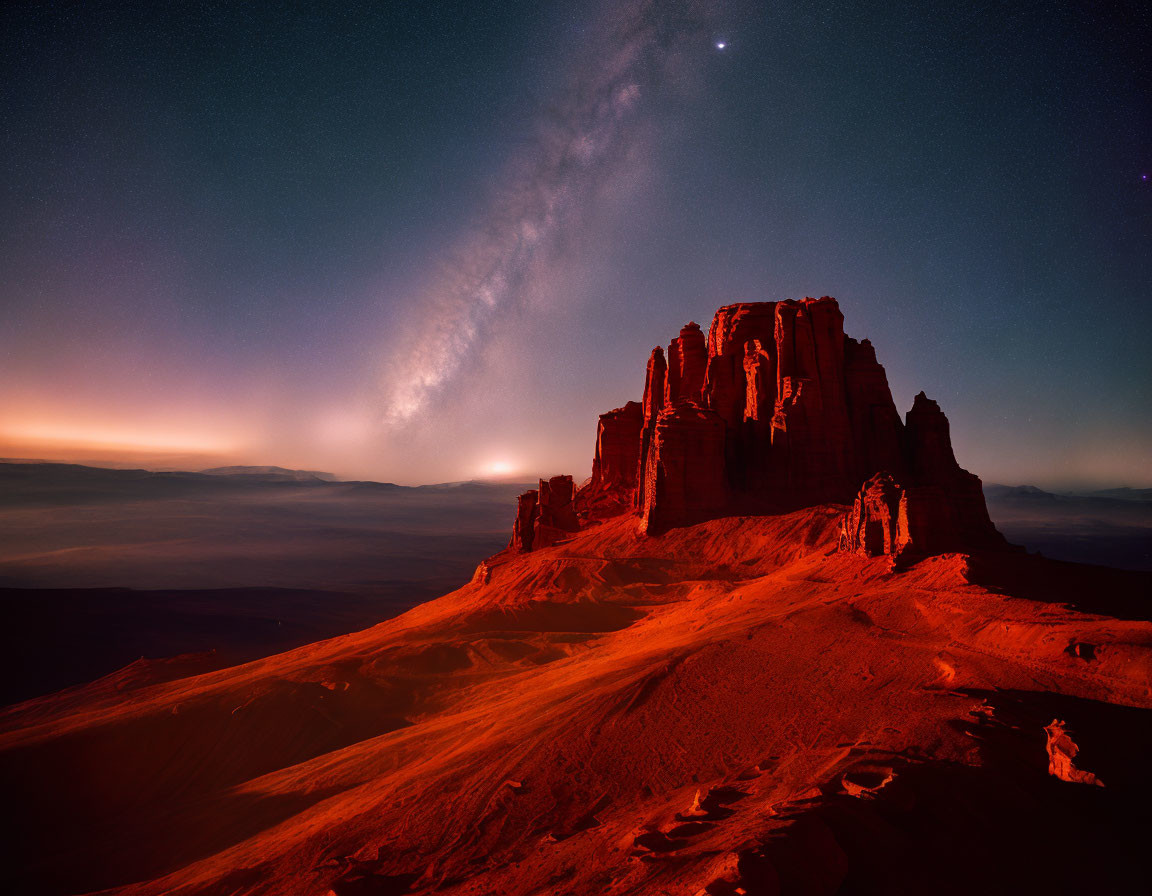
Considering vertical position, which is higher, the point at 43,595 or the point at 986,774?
the point at 986,774

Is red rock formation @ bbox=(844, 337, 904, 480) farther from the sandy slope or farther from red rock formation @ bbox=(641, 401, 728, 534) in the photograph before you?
the sandy slope

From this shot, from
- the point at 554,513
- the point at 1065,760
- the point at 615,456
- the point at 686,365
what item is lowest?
the point at 1065,760

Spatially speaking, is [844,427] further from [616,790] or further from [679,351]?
[616,790]

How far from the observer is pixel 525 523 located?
50719 millimetres

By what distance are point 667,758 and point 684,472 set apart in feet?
120

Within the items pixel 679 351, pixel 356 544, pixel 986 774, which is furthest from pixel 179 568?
pixel 986 774

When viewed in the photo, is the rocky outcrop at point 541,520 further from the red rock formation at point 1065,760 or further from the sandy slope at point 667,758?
the red rock formation at point 1065,760

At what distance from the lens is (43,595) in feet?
216

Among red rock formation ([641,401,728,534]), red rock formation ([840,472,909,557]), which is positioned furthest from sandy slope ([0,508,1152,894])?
red rock formation ([641,401,728,534])

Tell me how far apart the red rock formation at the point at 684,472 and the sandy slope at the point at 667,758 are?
18.0 m

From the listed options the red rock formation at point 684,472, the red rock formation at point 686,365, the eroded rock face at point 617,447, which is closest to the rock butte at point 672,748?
the red rock formation at point 684,472

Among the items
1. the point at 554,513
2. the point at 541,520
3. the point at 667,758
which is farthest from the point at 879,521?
the point at 554,513

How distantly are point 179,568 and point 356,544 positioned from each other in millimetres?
41430

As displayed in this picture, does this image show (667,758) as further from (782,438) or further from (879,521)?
(782,438)
